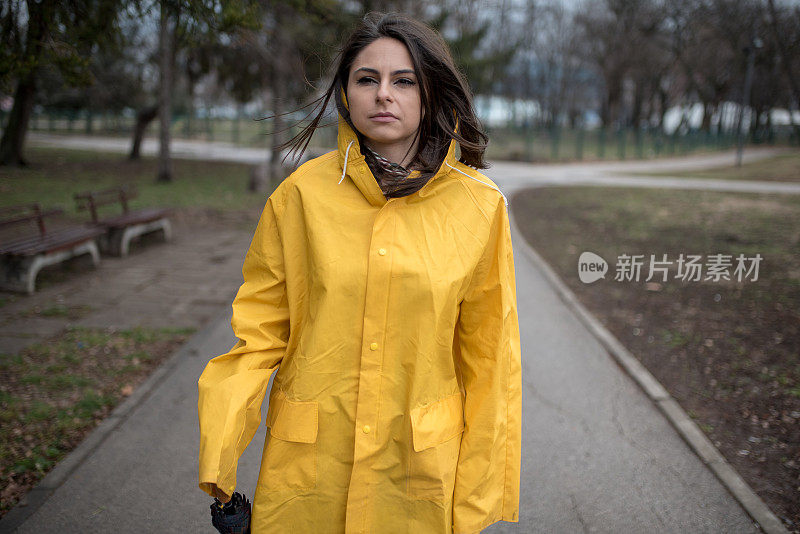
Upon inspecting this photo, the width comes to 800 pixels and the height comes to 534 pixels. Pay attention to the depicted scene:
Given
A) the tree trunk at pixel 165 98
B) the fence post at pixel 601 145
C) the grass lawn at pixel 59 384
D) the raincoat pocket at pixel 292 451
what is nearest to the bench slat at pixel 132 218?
the grass lawn at pixel 59 384

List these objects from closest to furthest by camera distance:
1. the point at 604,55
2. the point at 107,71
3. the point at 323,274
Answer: the point at 323,274
the point at 107,71
the point at 604,55

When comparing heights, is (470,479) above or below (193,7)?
below

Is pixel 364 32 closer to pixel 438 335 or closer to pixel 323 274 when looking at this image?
pixel 323 274

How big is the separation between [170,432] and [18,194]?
1111 centimetres

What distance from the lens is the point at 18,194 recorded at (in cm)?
1220

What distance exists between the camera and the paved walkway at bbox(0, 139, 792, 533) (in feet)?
9.26

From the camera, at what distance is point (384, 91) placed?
156 centimetres

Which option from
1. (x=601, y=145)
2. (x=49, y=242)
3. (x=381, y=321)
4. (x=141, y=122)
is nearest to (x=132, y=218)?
(x=49, y=242)

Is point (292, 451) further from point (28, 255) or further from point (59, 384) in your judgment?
point (28, 255)

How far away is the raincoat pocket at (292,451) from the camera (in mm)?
1614

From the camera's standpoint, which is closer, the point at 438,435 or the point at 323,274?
the point at 323,274

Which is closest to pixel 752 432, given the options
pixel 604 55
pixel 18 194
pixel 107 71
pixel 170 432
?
pixel 170 432

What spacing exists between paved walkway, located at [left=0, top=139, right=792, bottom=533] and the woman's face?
2074 millimetres

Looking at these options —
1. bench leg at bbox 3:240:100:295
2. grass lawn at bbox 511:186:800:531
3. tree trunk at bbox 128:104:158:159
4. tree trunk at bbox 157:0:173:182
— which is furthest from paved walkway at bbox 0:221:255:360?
tree trunk at bbox 128:104:158:159
